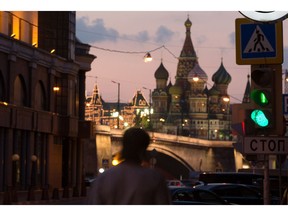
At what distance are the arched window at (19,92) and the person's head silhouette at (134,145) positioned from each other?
42.9 m

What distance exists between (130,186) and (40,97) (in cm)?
4776

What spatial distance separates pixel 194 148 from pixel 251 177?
78.9 meters

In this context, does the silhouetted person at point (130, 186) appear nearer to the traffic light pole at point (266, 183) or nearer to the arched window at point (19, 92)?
the traffic light pole at point (266, 183)

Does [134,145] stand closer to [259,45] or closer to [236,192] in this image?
[259,45]

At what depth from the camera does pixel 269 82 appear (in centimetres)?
1278

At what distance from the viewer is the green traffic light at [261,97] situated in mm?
12602

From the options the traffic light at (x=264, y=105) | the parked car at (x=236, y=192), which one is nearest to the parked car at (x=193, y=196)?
the parked car at (x=236, y=192)

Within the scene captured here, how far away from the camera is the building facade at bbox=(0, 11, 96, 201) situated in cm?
4791

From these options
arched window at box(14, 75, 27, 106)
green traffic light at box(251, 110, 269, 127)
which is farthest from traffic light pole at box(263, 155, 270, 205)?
arched window at box(14, 75, 27, 106)

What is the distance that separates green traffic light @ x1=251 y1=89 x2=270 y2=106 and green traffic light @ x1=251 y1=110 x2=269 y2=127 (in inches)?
4.4

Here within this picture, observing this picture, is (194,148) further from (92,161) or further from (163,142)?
(92,161)

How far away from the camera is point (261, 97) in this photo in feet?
41.5

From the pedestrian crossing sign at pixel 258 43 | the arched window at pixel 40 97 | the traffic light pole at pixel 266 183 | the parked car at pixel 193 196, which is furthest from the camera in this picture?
the arched window at pixel 40 97
